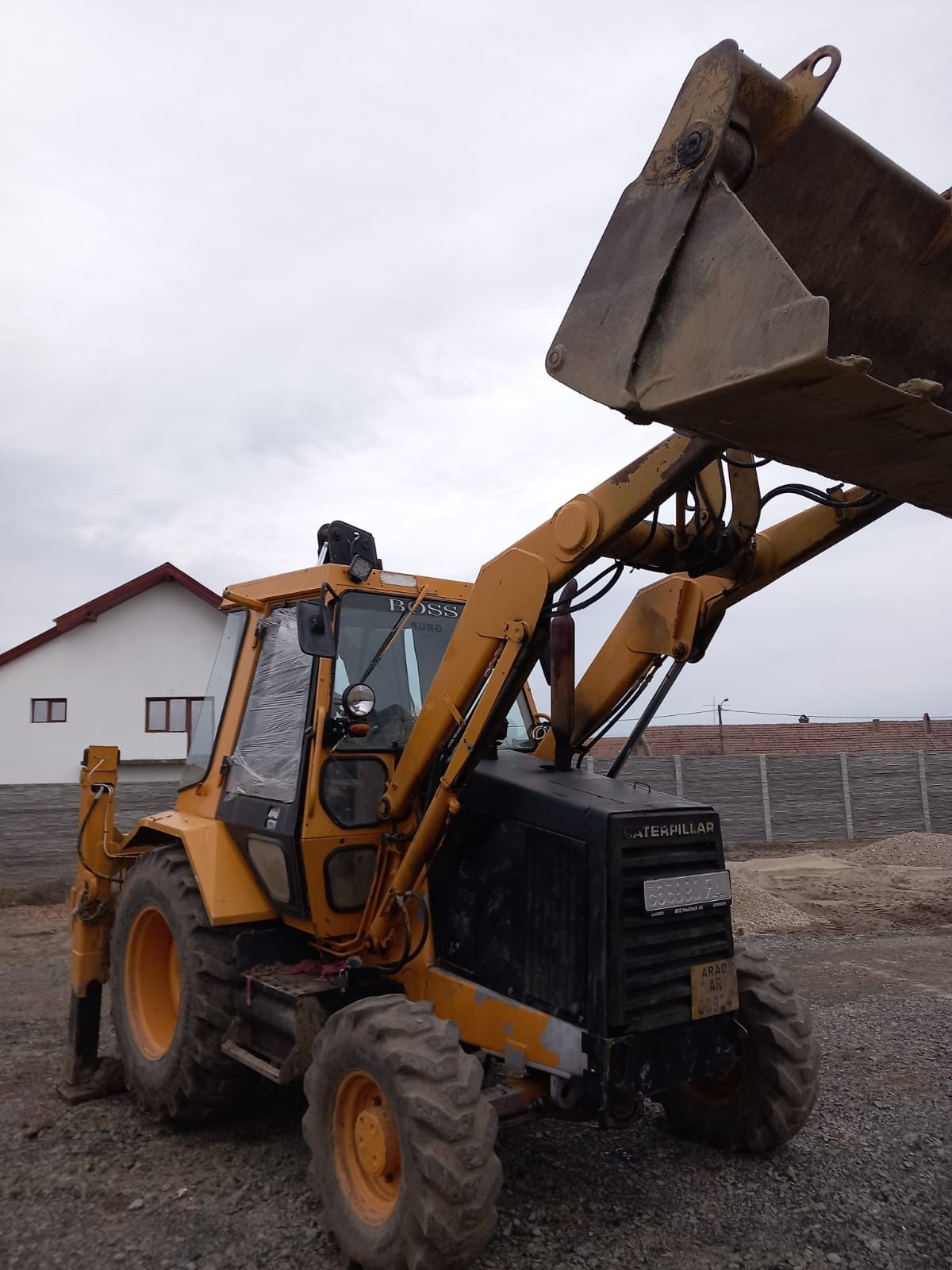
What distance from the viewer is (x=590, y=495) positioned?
344 cm

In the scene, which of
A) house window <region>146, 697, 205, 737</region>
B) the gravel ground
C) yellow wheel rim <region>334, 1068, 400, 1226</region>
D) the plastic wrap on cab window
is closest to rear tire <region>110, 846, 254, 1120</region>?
the gravel ground

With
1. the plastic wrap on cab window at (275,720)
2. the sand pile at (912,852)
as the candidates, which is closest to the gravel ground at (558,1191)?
the plastic wrap on cab window at (275,720)

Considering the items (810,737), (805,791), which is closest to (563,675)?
(805,791)

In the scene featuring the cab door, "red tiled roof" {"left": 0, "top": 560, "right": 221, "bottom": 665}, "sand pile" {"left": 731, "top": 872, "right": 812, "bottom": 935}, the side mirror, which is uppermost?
"red tiled roof" {"left": 0, "top": 560, "right": 221, "bottom": 665}

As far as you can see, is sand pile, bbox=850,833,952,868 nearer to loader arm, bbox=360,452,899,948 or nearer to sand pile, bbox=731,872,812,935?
sand pile, bbox=731,872,812,935

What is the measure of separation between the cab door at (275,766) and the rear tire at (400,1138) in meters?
0.81

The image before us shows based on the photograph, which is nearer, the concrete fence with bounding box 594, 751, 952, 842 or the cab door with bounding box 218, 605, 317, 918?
the cab door with bounding box 218, 605, 317, 918

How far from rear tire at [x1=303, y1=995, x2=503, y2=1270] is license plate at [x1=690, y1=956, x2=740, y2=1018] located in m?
0.90

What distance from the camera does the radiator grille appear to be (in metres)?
3.51

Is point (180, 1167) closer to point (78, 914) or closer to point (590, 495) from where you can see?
point (78, 914)

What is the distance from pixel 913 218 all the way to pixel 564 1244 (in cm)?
354

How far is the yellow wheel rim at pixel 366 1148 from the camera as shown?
11.1 ft

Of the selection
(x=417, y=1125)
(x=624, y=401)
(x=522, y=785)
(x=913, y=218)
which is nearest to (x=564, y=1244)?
(x=417, y=1125)

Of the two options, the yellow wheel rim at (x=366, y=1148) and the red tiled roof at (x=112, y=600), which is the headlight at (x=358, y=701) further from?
the red tiled roof at (x=112, y=600)
